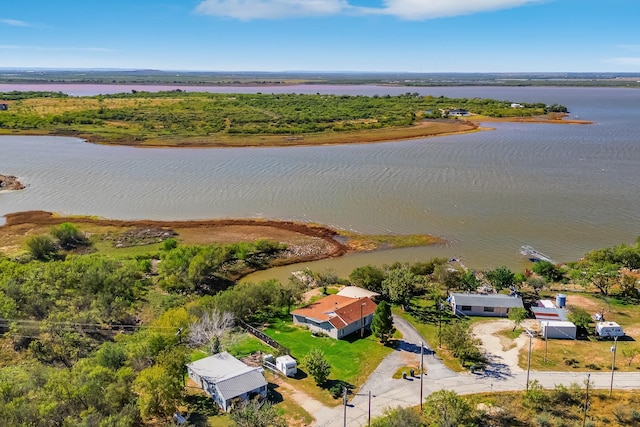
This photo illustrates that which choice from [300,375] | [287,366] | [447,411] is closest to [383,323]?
[300,375]

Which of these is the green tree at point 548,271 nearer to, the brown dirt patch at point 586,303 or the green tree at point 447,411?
the brown dirt patch at point 586,303

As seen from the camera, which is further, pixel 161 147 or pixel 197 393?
pixel 161 147

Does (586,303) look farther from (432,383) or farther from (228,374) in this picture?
(228,374)

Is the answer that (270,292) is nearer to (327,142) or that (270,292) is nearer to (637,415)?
(637,415)

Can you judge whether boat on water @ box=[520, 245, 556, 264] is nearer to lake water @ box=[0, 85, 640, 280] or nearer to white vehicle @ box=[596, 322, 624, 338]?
lake water @ box=[0, 85, 640, 280]

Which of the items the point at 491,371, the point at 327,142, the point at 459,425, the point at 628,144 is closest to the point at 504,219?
the point at 491,371

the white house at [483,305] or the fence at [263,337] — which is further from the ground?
the white house at [483,305]

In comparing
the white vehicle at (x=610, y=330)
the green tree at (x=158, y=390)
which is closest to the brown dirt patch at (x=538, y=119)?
the white vehicle at (x=610, y=330)
